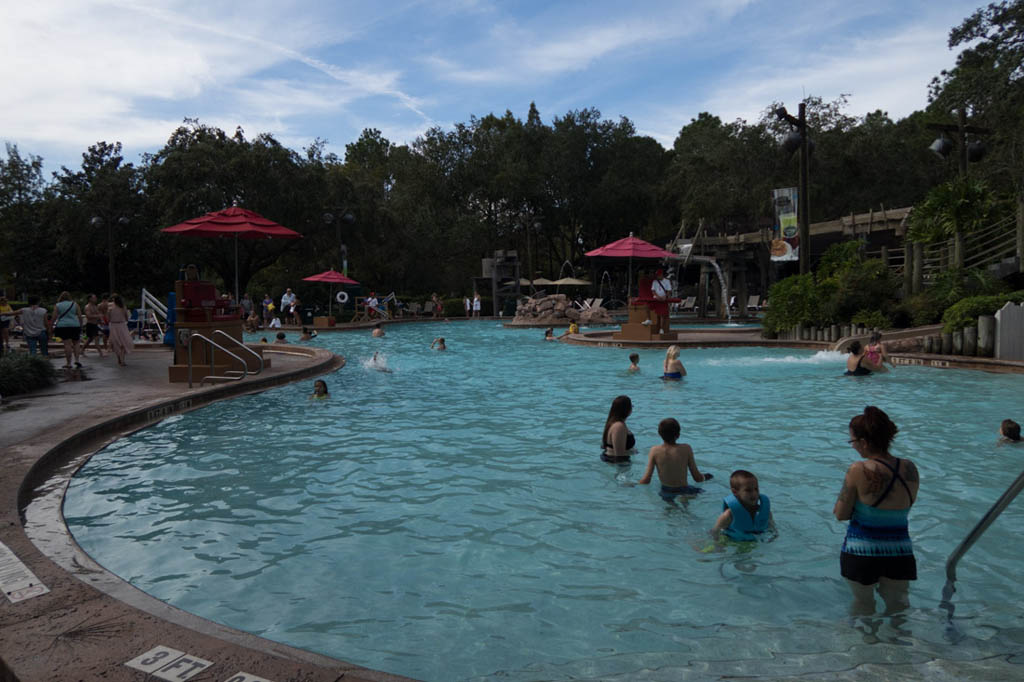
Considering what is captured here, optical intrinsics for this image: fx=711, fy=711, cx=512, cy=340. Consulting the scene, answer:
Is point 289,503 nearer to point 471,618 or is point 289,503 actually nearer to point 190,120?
point 471,618

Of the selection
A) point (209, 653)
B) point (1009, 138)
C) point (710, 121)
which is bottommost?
point (209, 653)

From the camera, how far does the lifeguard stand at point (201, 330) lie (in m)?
13.7

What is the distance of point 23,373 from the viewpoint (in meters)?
12.2

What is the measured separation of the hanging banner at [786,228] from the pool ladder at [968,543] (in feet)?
62.2

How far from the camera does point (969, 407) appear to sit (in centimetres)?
1144

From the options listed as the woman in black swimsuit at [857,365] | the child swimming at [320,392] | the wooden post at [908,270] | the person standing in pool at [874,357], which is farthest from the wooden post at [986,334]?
the child swimming at [320,392]

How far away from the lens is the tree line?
35625mm

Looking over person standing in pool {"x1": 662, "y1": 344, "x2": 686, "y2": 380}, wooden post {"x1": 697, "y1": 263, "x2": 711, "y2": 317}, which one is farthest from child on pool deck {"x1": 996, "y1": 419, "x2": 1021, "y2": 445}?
wooden post {"x1": 697, "y1": 263, "x2": 711, "y2": 317}

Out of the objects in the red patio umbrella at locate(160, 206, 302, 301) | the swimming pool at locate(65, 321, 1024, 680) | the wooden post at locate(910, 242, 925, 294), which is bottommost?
the swimming pool at locate(65, 321, 1024, 680)

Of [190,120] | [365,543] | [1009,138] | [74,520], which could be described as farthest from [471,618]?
[190,120]

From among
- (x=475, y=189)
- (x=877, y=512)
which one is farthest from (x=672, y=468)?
(x=475, y=189)

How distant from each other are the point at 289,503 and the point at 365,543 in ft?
4.67

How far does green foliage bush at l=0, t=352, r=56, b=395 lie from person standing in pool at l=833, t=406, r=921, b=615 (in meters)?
12.7

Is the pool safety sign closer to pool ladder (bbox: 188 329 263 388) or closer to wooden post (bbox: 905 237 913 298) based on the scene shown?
pool ladder (bbox: 188 329 263 388)
